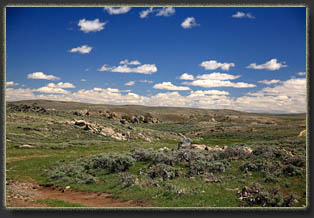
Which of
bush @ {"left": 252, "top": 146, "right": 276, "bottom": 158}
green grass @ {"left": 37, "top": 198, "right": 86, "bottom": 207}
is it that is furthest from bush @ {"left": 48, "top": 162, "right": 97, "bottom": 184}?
bush @ {"left": 252, "top": 146, "right": 276, "bottom": 158}

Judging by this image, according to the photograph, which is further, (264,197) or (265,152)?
(265,152)

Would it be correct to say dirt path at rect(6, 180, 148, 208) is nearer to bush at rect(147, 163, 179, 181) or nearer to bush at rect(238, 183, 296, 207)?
bush at rect(147, 163, 179, 181)

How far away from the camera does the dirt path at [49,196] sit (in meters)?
9.91

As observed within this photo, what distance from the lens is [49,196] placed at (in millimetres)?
11164

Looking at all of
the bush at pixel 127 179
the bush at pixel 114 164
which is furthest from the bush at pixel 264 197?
the bush at pixel 114 164

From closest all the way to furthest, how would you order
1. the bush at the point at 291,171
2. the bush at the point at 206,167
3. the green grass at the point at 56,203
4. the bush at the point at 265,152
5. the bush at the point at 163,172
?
the green grass at the point at 56,203
the bush at the point at 291,171
the bush at the point at 163,172
the bush at the point at 206,167
the bush at the point at 265,152

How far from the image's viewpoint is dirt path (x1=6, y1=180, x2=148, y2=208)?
32.5ft

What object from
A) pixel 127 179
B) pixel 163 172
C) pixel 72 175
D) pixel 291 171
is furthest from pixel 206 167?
pixel 72 175

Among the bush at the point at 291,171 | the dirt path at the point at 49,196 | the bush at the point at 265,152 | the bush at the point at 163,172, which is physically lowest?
the dirt path at the point at 49,196

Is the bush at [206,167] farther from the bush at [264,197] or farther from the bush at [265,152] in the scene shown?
the bush at [265,152]

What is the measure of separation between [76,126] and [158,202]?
29.7 meters

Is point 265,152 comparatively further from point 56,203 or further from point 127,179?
point 56,203

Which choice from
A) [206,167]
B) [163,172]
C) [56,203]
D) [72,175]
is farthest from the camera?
[72,175]

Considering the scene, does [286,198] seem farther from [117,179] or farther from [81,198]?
[81,198]
